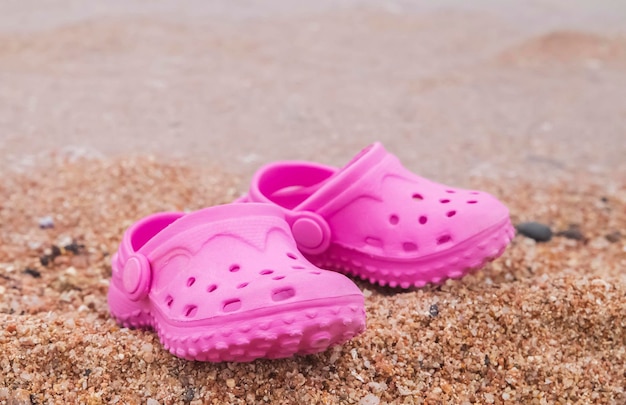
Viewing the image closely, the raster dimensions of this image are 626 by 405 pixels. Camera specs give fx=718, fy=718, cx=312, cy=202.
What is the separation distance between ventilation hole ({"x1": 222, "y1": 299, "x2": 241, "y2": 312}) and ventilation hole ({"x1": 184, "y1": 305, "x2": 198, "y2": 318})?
0.07 meters

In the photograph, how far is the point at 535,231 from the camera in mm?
2057

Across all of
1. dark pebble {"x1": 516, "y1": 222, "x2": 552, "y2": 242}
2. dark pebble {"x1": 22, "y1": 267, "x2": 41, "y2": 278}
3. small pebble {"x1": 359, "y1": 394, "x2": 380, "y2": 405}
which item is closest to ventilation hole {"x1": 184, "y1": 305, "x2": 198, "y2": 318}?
small pebble {"x1": 359, "y1": 394, "x2": 380, "y2": 405}

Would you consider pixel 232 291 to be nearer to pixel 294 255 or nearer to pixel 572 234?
pixel 294 255

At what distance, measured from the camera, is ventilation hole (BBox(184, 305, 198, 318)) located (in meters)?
1.28

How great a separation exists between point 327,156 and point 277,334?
163 centimetres

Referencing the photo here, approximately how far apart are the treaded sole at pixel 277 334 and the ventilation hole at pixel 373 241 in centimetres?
33

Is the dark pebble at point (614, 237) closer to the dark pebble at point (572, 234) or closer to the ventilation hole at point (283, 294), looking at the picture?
the dark pebble at point (572, 234)

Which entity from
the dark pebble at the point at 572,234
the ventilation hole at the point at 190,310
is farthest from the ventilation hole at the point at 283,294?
the dark pebble at the point at 572,234

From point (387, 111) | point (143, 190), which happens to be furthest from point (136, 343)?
point (387, 111)

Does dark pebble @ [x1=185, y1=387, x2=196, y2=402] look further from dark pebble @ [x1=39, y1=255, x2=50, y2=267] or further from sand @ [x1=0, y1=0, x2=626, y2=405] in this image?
dark pebble @ [x1=39, y1=255, x2=50, y2=267]

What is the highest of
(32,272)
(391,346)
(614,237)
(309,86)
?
(391,346)

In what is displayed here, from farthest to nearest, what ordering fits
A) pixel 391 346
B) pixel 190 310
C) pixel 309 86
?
1. pixel 309 86
2. pixel 391 346
3. pixel 190 310

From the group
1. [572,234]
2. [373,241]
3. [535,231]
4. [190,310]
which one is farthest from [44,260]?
[572,234]

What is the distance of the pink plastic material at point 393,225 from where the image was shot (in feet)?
4.93
